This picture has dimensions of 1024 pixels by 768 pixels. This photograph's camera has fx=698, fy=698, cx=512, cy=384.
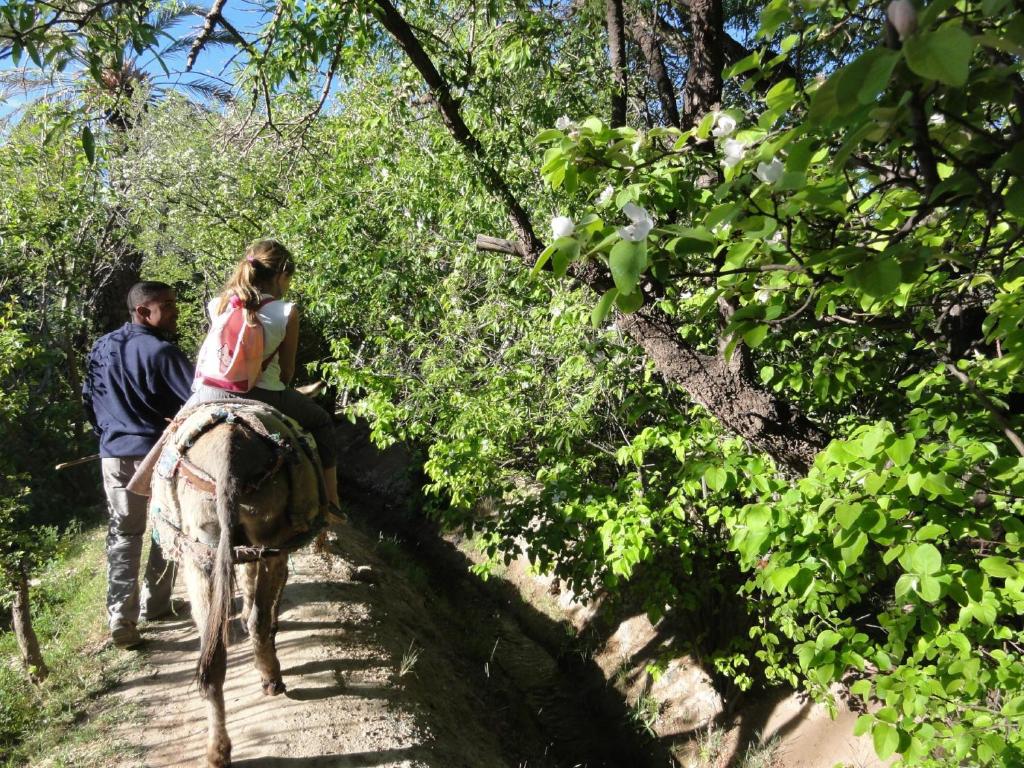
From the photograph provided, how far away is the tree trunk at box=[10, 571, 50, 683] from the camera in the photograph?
4547 millimetres

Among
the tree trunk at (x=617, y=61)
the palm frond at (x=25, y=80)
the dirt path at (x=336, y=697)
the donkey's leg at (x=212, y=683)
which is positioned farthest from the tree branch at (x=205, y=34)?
the dirt path at (x=336, y=697)

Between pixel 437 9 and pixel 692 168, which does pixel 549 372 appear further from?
pixel 437 9

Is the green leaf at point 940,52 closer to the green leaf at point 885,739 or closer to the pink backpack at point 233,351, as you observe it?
the green leaf at point 885,739

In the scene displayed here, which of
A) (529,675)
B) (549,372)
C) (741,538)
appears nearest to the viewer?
(741,538)

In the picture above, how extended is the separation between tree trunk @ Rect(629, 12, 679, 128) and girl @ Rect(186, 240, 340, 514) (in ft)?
12.5

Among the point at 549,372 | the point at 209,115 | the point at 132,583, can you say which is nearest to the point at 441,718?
the point at 132,583

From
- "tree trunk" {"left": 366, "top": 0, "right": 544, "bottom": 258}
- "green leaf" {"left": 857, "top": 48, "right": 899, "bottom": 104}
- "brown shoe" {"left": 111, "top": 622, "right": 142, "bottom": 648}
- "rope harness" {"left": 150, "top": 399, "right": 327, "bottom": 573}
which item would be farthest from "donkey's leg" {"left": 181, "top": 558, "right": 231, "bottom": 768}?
"green leaf" {"left": 857, "top": 48, "right": 899, "bottom": 104}

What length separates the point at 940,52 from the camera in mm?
934

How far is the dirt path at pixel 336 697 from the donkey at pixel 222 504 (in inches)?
20.5

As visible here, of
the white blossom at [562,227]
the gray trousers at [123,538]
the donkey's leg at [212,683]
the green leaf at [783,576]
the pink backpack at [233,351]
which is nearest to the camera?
the white blossom at [562,227]

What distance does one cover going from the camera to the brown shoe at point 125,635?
191 inches

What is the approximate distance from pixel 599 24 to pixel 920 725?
6.07 meters

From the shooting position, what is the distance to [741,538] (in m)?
2.54

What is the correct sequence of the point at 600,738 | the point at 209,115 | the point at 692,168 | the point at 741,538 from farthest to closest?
the point at 209,115, the point at 600,738, the point at 692,168, the point at 741,538
